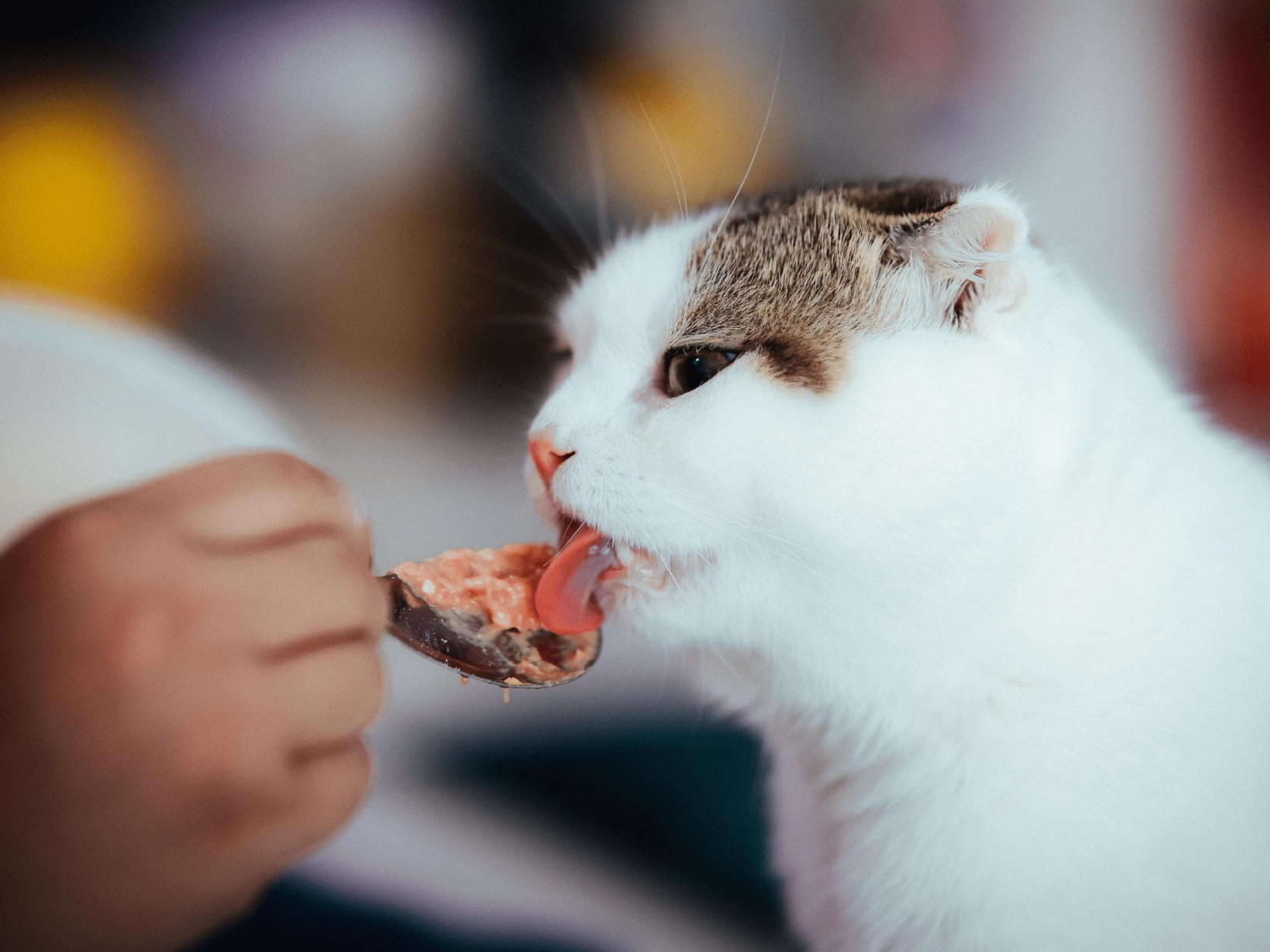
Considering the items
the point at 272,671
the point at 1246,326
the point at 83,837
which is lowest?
the point at 83,837

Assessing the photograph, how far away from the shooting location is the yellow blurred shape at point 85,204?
930mm

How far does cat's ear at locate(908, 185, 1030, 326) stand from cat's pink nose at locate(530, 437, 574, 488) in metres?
0.30

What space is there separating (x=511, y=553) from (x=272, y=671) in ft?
0.87

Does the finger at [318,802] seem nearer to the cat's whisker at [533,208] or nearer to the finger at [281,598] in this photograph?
the finger at [281,598]

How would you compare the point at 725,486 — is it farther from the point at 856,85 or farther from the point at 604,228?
the point at 856,85

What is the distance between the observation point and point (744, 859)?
1.04m

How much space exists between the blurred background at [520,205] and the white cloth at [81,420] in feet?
0.79

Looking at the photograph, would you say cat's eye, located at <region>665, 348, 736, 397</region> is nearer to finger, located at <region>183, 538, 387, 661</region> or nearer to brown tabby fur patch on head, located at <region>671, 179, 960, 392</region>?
brown tabby fur patch on head, located at <region>671, 179, 960, 392</region>

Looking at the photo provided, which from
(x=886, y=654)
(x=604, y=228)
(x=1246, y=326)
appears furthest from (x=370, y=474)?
(x=1246, y=326)

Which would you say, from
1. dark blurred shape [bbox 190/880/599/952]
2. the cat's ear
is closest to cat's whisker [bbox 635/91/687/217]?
the cat's ear

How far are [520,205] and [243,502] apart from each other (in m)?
0.78

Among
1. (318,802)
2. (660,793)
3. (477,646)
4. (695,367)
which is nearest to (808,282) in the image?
(695,367)

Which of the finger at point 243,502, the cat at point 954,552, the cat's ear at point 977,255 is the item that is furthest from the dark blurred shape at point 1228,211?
the finger at point 243,502

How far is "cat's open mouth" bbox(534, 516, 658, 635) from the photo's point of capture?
598 millimetres
